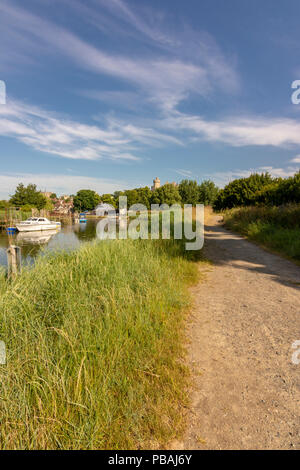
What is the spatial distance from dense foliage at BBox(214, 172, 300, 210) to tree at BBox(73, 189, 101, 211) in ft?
271

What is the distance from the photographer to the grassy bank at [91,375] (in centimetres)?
161

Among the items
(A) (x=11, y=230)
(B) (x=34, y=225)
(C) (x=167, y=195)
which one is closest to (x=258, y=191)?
(B) (x=34, y=225)

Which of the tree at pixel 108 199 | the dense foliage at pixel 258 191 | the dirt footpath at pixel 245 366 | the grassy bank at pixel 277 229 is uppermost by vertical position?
the tree at pixel 108 199

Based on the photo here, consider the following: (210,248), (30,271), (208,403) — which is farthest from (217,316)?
(210,248)

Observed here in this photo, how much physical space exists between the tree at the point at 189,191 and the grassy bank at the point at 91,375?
67.6m

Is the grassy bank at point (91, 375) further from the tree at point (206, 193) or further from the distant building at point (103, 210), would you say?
the distant building at point (103, 210)

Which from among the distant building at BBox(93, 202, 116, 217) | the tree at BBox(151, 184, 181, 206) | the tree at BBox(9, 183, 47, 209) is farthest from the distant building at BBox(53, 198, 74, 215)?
the tree at BBox(151, 184, 181, 206)

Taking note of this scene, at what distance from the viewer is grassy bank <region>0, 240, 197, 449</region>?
5.29 ft

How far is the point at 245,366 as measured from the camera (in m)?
A: 2.49

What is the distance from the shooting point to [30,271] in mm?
4785

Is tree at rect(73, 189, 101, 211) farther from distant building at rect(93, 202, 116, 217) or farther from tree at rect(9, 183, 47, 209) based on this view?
tree at rect(9, 183, 47, 209)

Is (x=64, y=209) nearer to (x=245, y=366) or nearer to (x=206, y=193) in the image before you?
(x=206, y=193)


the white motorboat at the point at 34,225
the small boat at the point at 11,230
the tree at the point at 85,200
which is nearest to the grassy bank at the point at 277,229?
the white motorboat at the point at 34,225

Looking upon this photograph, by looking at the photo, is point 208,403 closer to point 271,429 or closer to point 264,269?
point 271,429
